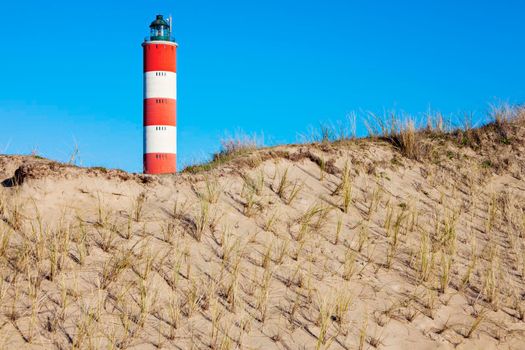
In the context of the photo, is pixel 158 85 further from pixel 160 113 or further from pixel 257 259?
pixel 257 259

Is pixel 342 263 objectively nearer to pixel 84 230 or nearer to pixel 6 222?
pixel 84 230

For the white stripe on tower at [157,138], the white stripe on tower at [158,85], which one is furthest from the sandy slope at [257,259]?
the white stripe on tower at [158,85]

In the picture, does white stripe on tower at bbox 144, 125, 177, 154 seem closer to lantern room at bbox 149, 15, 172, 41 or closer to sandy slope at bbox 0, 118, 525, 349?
lantern room at bbox 149, 15, 172, 41

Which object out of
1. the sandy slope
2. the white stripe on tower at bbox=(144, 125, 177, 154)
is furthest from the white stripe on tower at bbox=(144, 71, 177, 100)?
the sandy slope

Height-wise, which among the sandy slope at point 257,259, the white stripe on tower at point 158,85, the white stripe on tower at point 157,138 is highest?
the white stripe on tower at point 158,85

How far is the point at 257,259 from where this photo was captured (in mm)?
8375

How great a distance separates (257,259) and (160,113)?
21.0 m

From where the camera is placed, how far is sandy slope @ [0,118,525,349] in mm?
7023

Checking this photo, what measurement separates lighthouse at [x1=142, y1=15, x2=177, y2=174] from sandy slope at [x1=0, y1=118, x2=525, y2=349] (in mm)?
18007

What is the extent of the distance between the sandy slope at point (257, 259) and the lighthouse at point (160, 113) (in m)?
18.0

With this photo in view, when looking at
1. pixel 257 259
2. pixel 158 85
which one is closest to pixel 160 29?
pixel 158 85

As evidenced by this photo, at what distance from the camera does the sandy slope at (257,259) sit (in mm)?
7023

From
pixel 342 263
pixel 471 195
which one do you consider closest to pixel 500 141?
pixel 471 195

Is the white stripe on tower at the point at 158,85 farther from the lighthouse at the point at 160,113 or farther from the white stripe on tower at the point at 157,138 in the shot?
the white stripe on tower at the point at 157,138
